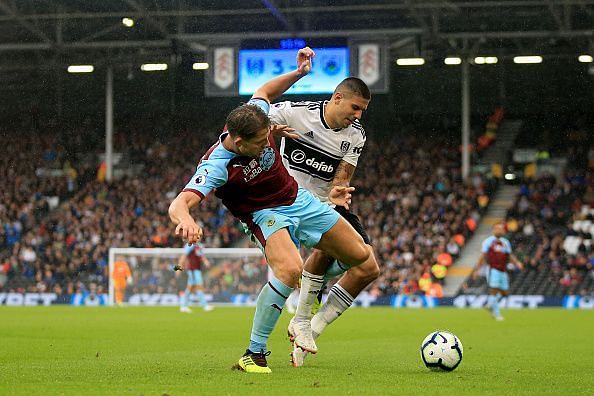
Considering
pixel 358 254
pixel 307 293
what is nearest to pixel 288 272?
pixel 358 254

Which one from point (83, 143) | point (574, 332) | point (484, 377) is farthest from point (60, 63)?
point (484, 377)

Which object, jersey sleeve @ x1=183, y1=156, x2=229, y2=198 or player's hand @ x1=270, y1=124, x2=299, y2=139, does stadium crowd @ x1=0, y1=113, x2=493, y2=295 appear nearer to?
player's hand @ x1=270, y1=124, x2=299, y2=139

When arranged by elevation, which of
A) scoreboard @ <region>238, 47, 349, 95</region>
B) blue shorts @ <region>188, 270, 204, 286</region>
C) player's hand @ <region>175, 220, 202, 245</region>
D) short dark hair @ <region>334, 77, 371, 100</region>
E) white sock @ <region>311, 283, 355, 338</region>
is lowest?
blue shorts @ <region>188, 270, 204, 286</region>

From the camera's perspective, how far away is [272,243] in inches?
276

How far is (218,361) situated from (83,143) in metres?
31.7

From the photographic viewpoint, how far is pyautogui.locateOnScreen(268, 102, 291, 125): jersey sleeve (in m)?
8.37

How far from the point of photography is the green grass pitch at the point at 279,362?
5.92 metres

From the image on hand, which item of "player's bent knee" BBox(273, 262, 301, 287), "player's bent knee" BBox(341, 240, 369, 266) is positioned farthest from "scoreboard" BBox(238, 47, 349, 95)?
"player's bent knee" BBox(273, 262, 301, 287)

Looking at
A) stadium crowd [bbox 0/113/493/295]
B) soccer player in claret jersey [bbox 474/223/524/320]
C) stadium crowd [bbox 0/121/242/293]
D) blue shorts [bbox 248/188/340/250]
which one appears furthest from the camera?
stadium crowd [bbox 0/121/242/293]

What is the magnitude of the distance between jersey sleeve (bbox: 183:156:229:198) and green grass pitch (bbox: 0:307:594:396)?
126 cm

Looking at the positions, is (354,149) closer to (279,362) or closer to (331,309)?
(331,309)

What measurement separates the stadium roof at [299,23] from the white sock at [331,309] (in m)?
18.8

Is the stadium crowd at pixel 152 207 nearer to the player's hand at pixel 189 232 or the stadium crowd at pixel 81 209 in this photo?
the stadium crowd at pixel 81 209

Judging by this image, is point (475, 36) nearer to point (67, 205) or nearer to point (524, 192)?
point (524, 192)
